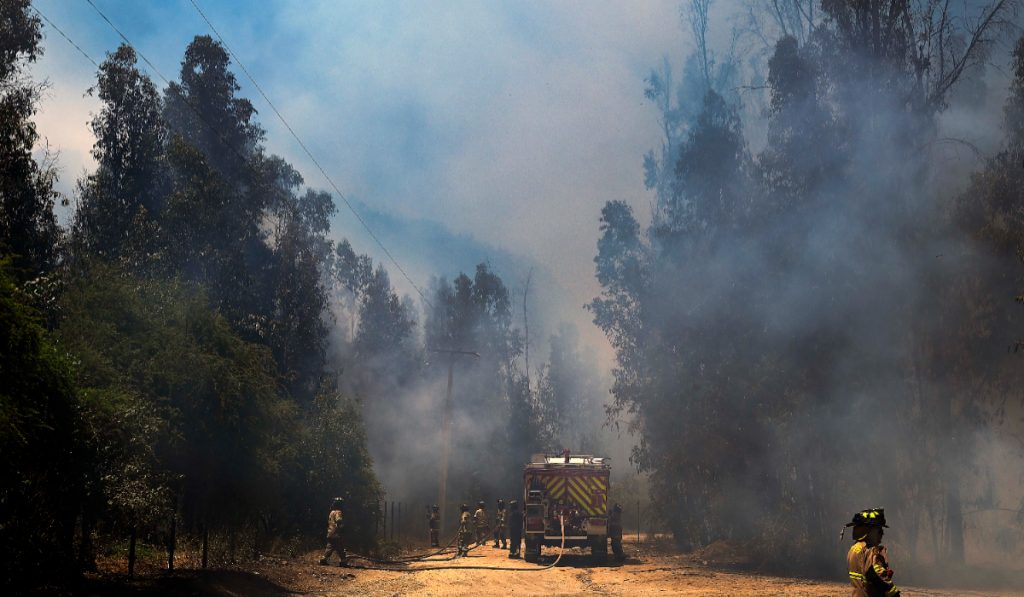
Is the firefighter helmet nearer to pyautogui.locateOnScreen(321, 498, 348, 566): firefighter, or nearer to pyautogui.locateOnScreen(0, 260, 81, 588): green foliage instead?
pyautogui.locateOnScreen(0, 260, 81, 588): green foliage

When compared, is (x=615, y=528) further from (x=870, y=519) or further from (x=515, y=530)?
(x=870, y=519)

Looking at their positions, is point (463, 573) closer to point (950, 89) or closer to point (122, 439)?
point (122, 439)

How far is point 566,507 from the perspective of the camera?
24.6 metres

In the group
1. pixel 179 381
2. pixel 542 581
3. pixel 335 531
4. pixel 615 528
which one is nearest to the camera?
pixel 179 381

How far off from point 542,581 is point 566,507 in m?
5.29

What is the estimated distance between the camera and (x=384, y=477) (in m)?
59.3

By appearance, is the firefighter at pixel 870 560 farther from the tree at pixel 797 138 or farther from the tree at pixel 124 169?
the tree at pixel 124 169

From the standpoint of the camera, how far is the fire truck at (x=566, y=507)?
2422 centimetres

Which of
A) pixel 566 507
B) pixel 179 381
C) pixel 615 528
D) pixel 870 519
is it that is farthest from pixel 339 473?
pixel 870 519

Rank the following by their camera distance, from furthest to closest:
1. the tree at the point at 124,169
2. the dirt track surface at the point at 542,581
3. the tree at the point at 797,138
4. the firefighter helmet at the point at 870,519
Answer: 1. the tree at the point at 124,169
2. the tree at the point at 797,138
3. the dirt track surface at the point at 542,581
4. the firefighter helmet at the point at 870,519

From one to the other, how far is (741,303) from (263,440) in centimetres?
1657

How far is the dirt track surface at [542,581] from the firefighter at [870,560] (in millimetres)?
9879

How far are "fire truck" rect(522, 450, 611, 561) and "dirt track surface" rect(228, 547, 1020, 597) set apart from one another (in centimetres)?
66

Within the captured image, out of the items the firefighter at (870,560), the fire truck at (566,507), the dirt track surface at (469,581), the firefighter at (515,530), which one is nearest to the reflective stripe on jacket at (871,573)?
the firefighter at (870,560)
